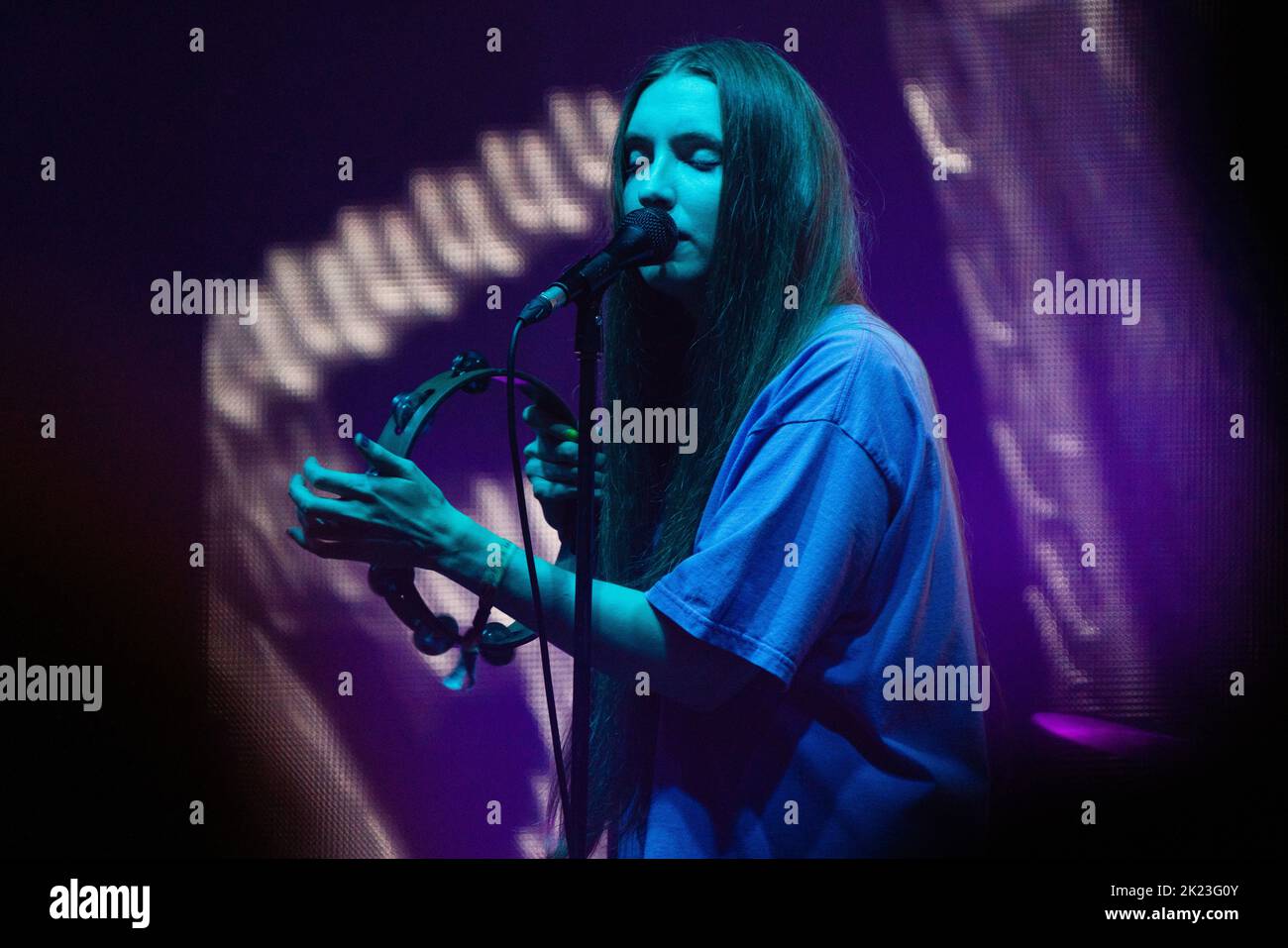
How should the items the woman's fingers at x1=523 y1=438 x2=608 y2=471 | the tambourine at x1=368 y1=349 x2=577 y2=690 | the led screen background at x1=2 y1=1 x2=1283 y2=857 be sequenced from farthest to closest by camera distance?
the led screen background at x1=2 y1=1 x2=1283 y2=857 < the woman's fingers at x1=523 y1=438 x2=608 y2=471 < the tambourine at x1=368 y1=349 x2=577 y2=690

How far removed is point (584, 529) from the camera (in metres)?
1.49

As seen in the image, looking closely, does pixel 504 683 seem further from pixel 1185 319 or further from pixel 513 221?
pixel 1185 319

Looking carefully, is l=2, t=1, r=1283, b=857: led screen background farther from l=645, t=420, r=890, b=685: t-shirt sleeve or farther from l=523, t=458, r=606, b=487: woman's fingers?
l=645, t=420, r=890, b=685: t-shirt sleeve

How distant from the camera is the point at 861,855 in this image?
5.43 feet

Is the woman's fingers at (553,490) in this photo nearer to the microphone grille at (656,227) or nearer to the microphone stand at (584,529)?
the microphone stand at (584,529)

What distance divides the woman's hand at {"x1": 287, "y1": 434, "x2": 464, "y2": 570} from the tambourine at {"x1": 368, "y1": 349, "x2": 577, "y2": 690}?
0.08 metres

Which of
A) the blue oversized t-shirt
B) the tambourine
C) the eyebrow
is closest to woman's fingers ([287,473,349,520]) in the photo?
the tambourine

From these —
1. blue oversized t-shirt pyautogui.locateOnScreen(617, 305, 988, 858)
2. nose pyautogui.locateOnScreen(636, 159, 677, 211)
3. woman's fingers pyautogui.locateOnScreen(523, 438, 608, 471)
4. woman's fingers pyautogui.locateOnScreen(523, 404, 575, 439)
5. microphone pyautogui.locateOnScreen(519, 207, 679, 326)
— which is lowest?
blue oversized t-shirt pyautogui.locateOnScreen(617, 305, 988, 858)

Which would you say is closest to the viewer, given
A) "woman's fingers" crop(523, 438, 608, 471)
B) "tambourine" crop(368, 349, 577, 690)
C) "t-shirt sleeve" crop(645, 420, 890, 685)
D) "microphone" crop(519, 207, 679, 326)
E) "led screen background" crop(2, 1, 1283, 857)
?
Result: "microphone" crop(519, 207, 679, 326)

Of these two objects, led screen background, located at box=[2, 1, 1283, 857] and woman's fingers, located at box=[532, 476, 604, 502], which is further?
led screen background, located at box=[2, 1, 1283, 857]

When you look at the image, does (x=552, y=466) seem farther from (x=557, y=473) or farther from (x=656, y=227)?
(x=656, y=227)

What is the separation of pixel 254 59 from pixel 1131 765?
2.05 m

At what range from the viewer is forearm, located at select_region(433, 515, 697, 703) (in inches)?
61.2
